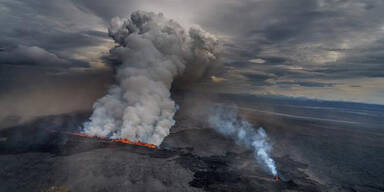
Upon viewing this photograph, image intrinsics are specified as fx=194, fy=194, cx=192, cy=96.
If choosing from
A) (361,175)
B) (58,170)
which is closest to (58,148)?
(58,170)

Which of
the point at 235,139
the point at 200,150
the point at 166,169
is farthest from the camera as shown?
the point at 235,139

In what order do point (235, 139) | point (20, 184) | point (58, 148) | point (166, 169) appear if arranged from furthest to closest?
1. point (235, 139)
2. point (58, 148)
3. point (166, 169)
4. point (20, 184)

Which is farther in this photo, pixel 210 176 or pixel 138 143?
pixel 138 143

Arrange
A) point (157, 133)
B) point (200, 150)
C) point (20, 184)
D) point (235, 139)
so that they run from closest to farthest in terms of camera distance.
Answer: point (20, 184), point (200, 150), point (157, 133), point (235, 139)

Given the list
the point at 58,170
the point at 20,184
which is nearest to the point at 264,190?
the point at 58,170

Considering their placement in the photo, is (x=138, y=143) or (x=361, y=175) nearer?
(x=361, y=175)

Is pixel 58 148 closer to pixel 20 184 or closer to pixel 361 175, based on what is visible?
pixel 20 184

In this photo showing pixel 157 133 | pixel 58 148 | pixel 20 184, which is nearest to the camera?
pixel 20 184

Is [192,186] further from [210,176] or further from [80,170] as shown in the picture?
[80,170]
